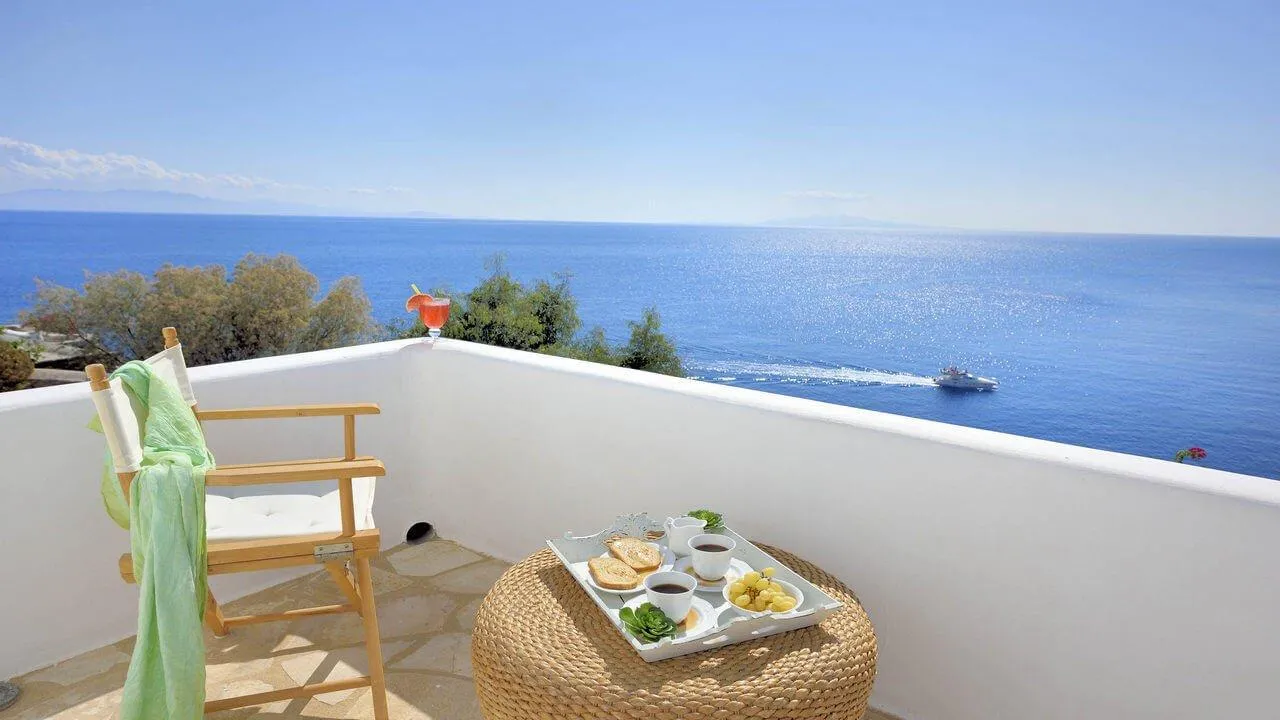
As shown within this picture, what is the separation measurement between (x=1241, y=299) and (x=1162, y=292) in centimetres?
A: 358

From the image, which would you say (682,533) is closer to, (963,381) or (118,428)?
(118,428)

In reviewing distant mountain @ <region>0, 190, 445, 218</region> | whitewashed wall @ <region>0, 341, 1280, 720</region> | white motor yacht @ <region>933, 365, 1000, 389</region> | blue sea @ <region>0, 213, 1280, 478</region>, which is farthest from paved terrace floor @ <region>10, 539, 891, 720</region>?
distant mountain @ <region>0, 190, 445, 218</region>

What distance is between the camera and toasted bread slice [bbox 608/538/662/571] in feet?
5.65

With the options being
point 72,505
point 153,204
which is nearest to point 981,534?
point 72,505

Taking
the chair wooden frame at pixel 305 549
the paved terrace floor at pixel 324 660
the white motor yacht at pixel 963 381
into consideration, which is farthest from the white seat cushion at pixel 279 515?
the white motor yacht at pixel 963 381

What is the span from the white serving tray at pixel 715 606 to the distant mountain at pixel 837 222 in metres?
45.3

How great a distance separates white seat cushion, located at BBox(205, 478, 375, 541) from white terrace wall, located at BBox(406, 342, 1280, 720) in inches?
30.9

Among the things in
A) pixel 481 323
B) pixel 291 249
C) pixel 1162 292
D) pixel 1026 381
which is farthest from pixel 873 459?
pixel 291 249

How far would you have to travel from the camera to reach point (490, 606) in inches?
65.0

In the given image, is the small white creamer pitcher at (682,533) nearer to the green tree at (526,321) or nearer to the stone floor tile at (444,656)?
the stone floor tile at (444,656)

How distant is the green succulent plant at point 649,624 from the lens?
1.45 m

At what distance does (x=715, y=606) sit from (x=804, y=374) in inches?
1347

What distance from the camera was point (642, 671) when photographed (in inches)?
55.3

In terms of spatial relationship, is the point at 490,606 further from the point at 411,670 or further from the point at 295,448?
the point at 295,448
